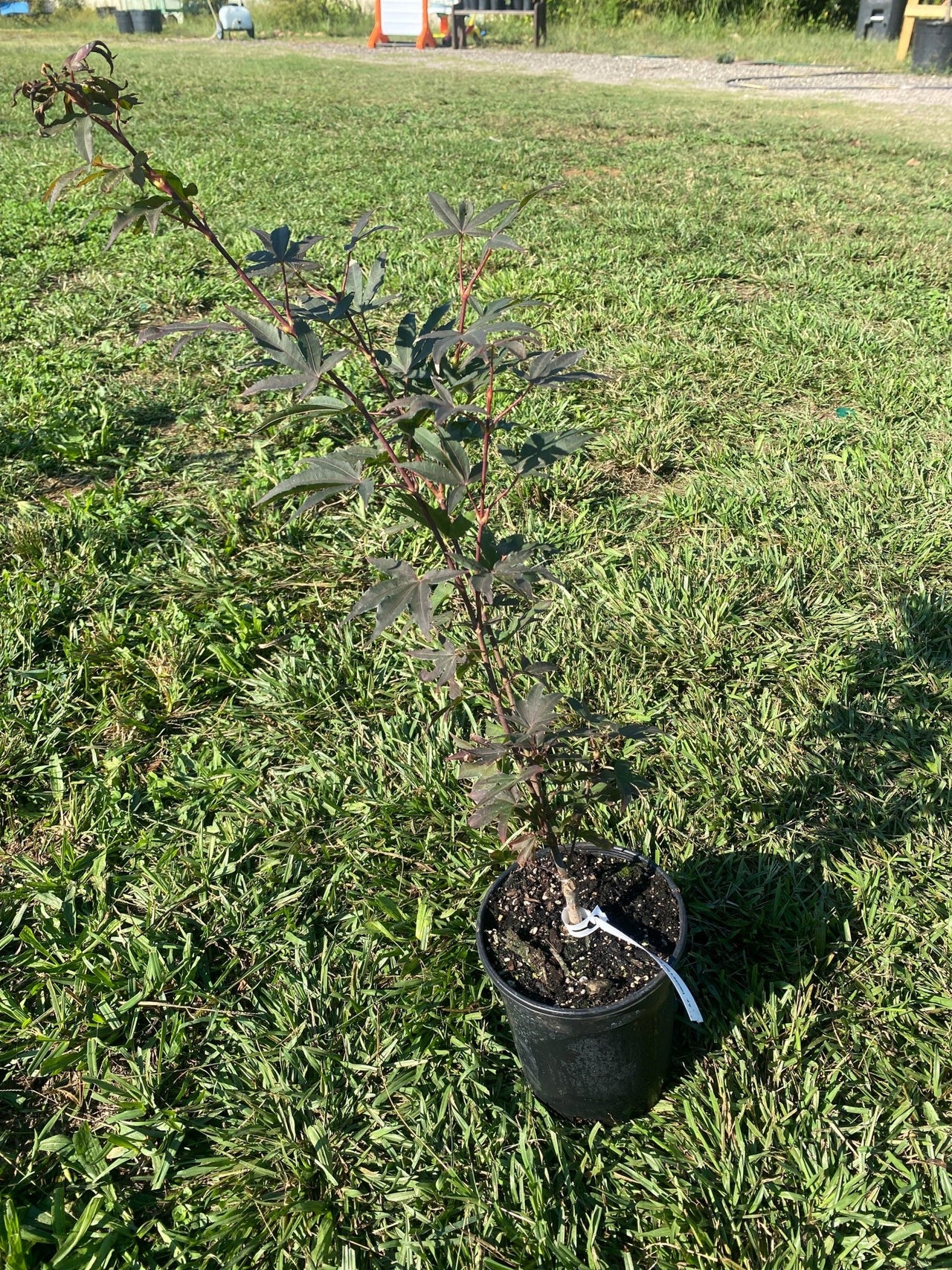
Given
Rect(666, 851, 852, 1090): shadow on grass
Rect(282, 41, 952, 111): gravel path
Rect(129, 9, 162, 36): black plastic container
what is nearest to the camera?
Rect(666, 851, 852, 1090): shadow on grass

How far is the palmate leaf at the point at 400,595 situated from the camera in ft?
3.65

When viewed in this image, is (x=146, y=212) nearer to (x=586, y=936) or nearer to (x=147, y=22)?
(x=586, y=936)

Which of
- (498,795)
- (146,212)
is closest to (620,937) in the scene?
(498,795)

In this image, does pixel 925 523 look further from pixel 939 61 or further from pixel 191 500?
pixel 939 61

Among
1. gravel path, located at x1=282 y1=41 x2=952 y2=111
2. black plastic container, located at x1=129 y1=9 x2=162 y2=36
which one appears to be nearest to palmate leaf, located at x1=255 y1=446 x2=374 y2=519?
gravel path, located at x1=282 y1=41 x2=952 y2=111

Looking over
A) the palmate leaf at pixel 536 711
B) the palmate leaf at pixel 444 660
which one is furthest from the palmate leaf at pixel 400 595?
the palmate leaf at pixel 536 711

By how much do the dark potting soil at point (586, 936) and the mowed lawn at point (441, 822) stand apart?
0.27m

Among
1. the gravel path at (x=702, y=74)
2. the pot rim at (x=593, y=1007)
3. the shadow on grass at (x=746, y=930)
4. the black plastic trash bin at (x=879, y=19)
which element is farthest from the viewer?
the black plastic trash bin at (x=879, y=19)

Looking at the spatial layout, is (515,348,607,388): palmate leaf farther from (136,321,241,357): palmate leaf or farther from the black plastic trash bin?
the black plastic trash bin

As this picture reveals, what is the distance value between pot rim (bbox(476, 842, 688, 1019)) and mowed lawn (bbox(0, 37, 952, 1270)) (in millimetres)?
282

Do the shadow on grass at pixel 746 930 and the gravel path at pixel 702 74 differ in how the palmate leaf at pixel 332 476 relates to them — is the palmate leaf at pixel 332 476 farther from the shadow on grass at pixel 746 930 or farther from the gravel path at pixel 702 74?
the gravel path at pixel 702 74

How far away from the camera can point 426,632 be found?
3.68 ft

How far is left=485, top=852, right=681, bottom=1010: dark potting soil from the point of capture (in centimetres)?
153

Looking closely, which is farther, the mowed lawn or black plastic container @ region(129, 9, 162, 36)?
black plastic container @ region(129, 9, 162, 36)
